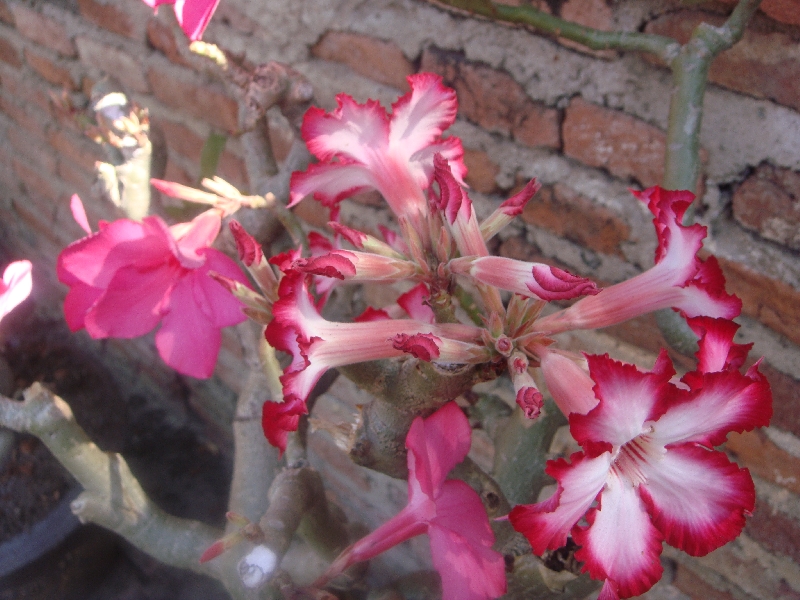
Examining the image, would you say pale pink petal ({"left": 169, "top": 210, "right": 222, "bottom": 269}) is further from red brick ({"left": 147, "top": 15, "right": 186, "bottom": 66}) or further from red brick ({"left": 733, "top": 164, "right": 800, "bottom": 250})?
red brick ({"left": 147, "top": 15, "right": 186, "bottom": 66})

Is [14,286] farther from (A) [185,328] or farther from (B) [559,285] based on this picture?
(B) [559,285]

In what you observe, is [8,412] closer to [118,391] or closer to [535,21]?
[535,21]

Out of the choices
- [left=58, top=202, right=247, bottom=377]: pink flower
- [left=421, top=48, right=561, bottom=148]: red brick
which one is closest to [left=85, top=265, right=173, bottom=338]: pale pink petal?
[left=58, top=202, right=247, bottom=377]: pink flower

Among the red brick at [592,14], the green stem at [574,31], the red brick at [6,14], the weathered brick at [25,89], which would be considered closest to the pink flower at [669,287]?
the green stem at [574,31]

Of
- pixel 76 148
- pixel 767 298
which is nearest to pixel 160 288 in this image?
pixel 767 298

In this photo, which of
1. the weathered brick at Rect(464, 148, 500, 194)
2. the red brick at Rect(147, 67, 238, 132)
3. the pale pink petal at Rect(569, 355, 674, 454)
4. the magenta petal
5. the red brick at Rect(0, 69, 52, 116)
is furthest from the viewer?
the red brick at Rect(0, 69, 52, 116)

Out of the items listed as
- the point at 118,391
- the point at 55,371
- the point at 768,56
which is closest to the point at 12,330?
the point at 55,371
